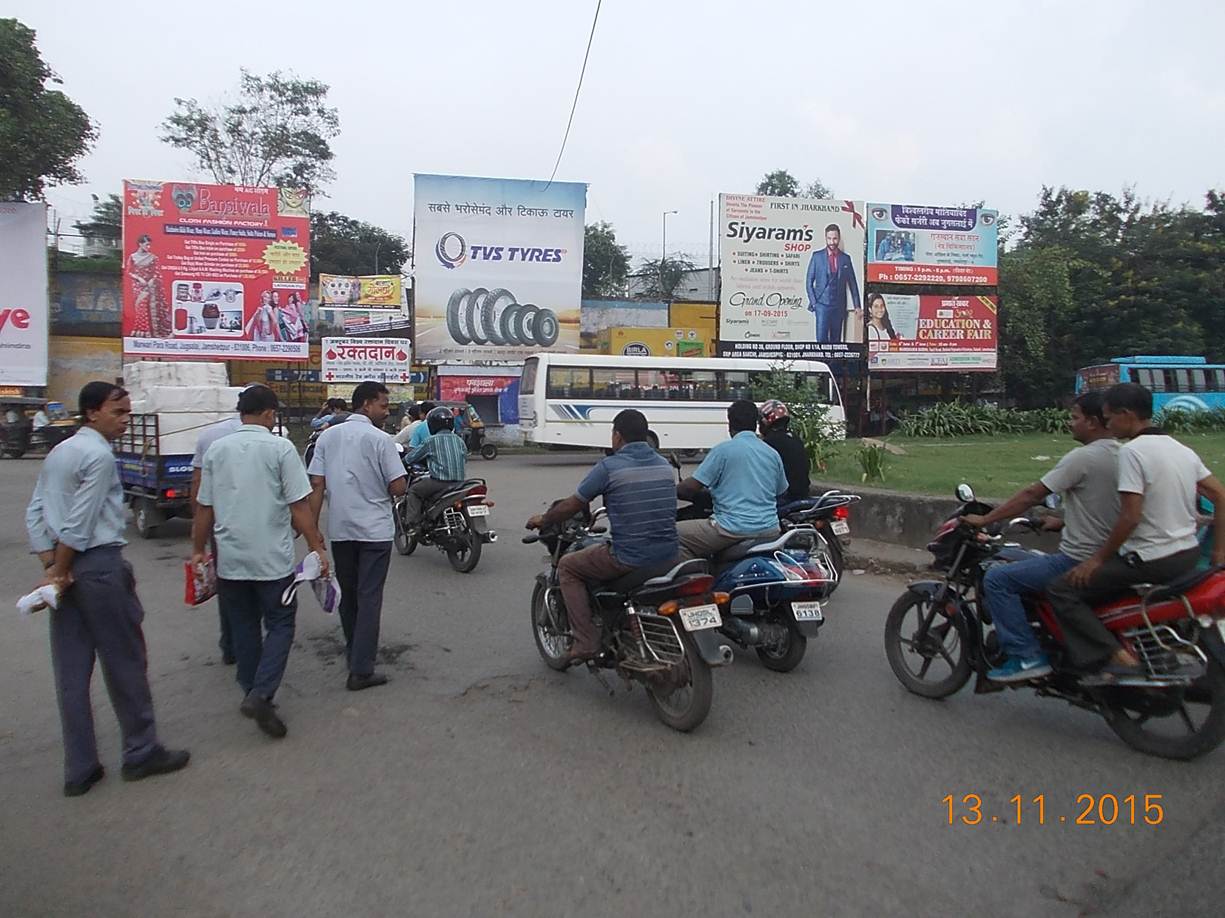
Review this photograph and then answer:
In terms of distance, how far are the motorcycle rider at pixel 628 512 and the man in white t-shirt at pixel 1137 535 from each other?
1894 mm

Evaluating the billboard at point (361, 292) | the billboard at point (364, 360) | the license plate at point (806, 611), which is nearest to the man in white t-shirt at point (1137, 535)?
the license plate at point (806, 611)

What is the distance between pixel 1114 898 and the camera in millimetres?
3014

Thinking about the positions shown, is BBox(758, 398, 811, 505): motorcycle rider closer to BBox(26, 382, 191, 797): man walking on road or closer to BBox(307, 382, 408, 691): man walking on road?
BBox(307, 382, 408, 691): man walking on road

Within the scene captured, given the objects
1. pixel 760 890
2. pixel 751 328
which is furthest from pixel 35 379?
pixel 760 890

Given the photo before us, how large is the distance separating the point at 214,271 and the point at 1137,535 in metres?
26.6

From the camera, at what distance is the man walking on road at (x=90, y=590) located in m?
3.76

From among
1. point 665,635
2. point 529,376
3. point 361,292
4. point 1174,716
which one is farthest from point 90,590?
point 361,292

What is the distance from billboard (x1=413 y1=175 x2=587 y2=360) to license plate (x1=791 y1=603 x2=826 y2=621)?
23904 millimetres

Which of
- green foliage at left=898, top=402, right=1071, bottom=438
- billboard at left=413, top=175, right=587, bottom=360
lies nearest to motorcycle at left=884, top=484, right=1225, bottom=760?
green foliage at left=898, top=402, right=1071, bottom=438

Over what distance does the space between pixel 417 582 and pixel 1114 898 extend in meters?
6.46

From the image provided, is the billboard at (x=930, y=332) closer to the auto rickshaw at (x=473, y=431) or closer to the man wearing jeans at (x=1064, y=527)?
the auto rickshaw at (x=473, y=431)

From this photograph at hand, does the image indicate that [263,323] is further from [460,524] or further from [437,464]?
[460,524]

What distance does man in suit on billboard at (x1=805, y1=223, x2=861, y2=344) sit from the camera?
29.2m

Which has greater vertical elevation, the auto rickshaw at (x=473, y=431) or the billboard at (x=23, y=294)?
the billboard at (x=23, y=294)
